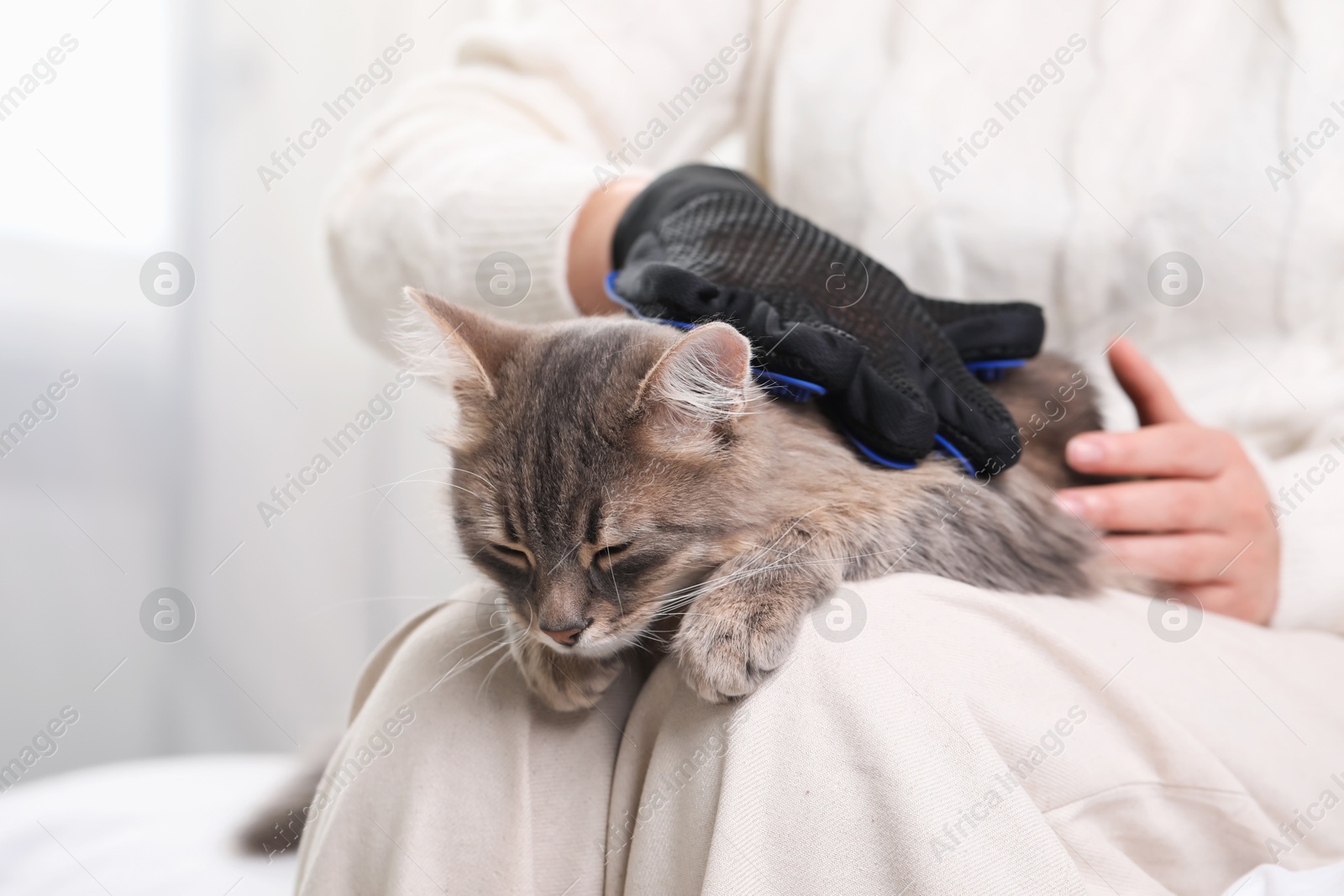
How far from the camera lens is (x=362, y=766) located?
953 mm

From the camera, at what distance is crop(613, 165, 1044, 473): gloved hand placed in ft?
3.52

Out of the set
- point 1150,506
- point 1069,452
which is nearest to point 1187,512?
point 1150,506

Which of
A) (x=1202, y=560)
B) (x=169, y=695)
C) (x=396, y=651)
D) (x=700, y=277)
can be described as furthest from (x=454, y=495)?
(x=169, y=695)

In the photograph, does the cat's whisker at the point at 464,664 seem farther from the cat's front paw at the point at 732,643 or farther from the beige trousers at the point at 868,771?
the cat's front paw at the point at 732,643

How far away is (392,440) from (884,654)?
7.08ft

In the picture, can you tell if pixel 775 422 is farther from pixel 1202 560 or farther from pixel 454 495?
pixel 1202 560

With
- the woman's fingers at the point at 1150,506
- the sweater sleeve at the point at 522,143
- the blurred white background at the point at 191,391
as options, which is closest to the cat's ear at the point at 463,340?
the sweater sleeve at the point at 522,143

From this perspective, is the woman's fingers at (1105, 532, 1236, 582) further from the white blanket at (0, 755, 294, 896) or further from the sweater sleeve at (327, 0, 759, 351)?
the white blanket at (0, 755, 294, 896)

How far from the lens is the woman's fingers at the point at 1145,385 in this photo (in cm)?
145

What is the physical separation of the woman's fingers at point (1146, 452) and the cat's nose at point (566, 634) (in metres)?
0.82

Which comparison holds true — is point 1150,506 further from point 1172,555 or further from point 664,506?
point 664,506

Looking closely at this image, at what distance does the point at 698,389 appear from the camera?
0.99 metres

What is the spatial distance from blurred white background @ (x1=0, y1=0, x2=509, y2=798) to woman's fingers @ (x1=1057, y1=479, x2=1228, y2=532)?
1202 millimetres

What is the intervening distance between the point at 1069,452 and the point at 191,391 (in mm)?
2023
